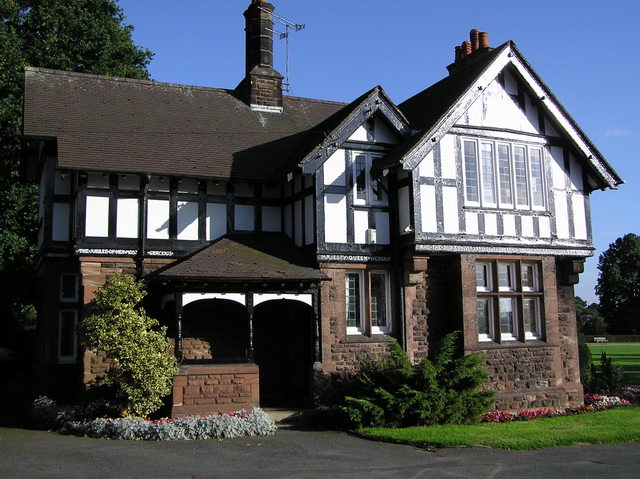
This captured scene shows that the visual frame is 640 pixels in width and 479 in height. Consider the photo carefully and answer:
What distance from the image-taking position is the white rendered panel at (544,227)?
19.2 m

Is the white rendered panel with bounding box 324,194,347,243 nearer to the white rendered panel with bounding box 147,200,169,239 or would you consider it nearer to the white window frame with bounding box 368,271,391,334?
the white window frame with bounding box 368,271,391,334

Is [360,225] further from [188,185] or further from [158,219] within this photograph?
[158,219]

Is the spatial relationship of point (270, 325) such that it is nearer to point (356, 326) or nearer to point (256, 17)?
point (356, 326)

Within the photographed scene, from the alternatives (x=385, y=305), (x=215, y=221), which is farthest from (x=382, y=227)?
(x=215, y=221)

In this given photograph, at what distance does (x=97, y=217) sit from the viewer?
58.2ft

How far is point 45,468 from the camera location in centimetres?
1103

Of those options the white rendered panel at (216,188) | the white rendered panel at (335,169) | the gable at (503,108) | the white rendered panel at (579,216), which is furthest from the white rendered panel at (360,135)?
the white rendered panel at (579,216)

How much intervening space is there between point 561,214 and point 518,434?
7.79 m

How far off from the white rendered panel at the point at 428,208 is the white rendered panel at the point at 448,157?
0.62 metres

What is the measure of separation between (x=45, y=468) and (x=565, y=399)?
551 inches

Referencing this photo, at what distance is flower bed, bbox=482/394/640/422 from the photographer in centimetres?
1703

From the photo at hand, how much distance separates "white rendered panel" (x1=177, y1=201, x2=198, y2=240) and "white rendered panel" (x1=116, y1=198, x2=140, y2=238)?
1.16m

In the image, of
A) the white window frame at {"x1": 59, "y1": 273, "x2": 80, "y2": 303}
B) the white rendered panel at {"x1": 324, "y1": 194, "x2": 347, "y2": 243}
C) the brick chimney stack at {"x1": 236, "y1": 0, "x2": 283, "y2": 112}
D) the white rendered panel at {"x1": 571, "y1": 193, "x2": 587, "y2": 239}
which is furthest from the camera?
the brick chimney stack at {"x1": 236, "y1": 0, "x2": 283, "y2": 112}

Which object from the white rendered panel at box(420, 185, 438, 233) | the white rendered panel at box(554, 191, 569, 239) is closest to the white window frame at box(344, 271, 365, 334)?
the white rendered panel at box(420, 185, 438, 233)
